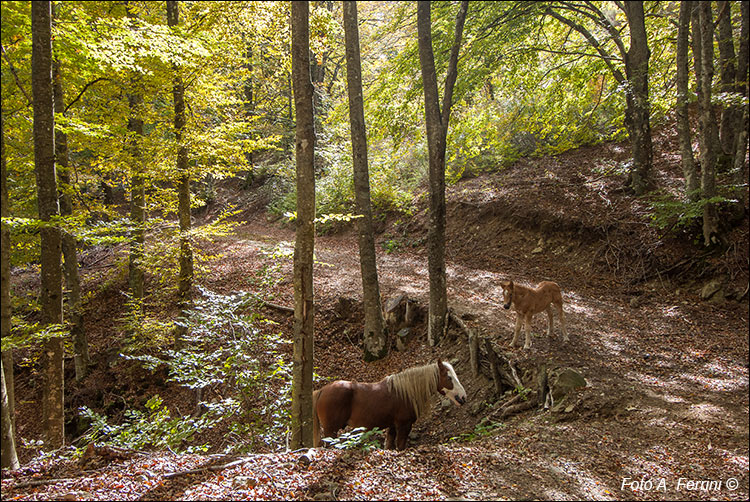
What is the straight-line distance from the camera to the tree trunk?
1148 cm

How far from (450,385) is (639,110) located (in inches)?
442

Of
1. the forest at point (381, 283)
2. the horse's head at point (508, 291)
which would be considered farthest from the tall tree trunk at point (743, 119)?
the horse's head at point (508, 291)

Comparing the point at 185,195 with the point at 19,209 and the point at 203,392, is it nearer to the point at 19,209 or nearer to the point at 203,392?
the point at 19,209

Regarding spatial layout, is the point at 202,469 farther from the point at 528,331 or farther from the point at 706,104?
the point at 706,104

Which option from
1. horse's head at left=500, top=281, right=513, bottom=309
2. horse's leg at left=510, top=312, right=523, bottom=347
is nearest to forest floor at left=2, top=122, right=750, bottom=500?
horse's leg at left=510, top=312, right=523, bottom=347

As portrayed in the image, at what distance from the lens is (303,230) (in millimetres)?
4352

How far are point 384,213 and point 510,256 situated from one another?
7183 mm

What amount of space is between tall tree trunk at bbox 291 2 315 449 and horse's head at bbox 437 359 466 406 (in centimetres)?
215

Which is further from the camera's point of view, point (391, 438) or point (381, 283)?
point (381, 283)

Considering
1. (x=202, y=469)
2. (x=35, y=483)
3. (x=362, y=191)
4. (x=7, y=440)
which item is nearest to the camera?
(x=35, y=483)

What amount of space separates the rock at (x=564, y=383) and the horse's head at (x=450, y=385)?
1356 mm

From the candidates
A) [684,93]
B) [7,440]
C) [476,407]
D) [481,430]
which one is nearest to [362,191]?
[476,407]

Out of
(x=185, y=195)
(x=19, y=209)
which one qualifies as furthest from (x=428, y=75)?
(x=19, y=209)

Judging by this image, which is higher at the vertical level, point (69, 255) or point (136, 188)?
point (136, 188)
